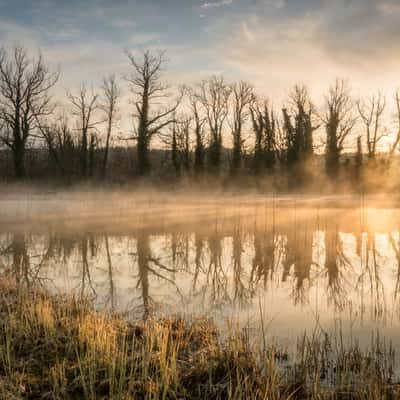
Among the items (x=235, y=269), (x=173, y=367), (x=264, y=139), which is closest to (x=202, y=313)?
(x=173, y=367)

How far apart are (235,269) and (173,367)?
16.3ft

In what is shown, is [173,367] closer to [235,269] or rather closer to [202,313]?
[202,313]

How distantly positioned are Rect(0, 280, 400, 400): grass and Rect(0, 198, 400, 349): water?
67 centimetres

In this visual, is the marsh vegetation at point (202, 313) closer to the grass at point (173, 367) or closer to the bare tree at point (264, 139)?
the grass at point (173, 367)

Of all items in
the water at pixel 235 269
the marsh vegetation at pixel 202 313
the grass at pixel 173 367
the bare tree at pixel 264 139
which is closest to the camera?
the grass at pixel 173 367

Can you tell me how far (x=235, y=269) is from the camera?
26.4 feet

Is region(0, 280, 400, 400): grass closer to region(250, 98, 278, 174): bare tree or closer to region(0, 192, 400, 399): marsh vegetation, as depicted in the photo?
region(0, 192, 400, 399): marsh vegetation

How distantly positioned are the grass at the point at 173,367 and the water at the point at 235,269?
2.19 ft

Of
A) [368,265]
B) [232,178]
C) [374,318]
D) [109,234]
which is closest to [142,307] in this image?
[374,318]

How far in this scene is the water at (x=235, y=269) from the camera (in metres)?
5.20

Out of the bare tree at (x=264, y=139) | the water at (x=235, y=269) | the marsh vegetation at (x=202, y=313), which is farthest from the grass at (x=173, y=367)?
the bare tree at (x=264, y=139)

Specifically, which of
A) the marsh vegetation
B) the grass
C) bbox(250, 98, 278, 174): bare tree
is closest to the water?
the marsh vegetation

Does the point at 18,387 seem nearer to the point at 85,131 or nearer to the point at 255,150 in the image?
the point at 85,131

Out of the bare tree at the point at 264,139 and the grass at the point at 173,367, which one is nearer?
the grass at the point at 173,367
